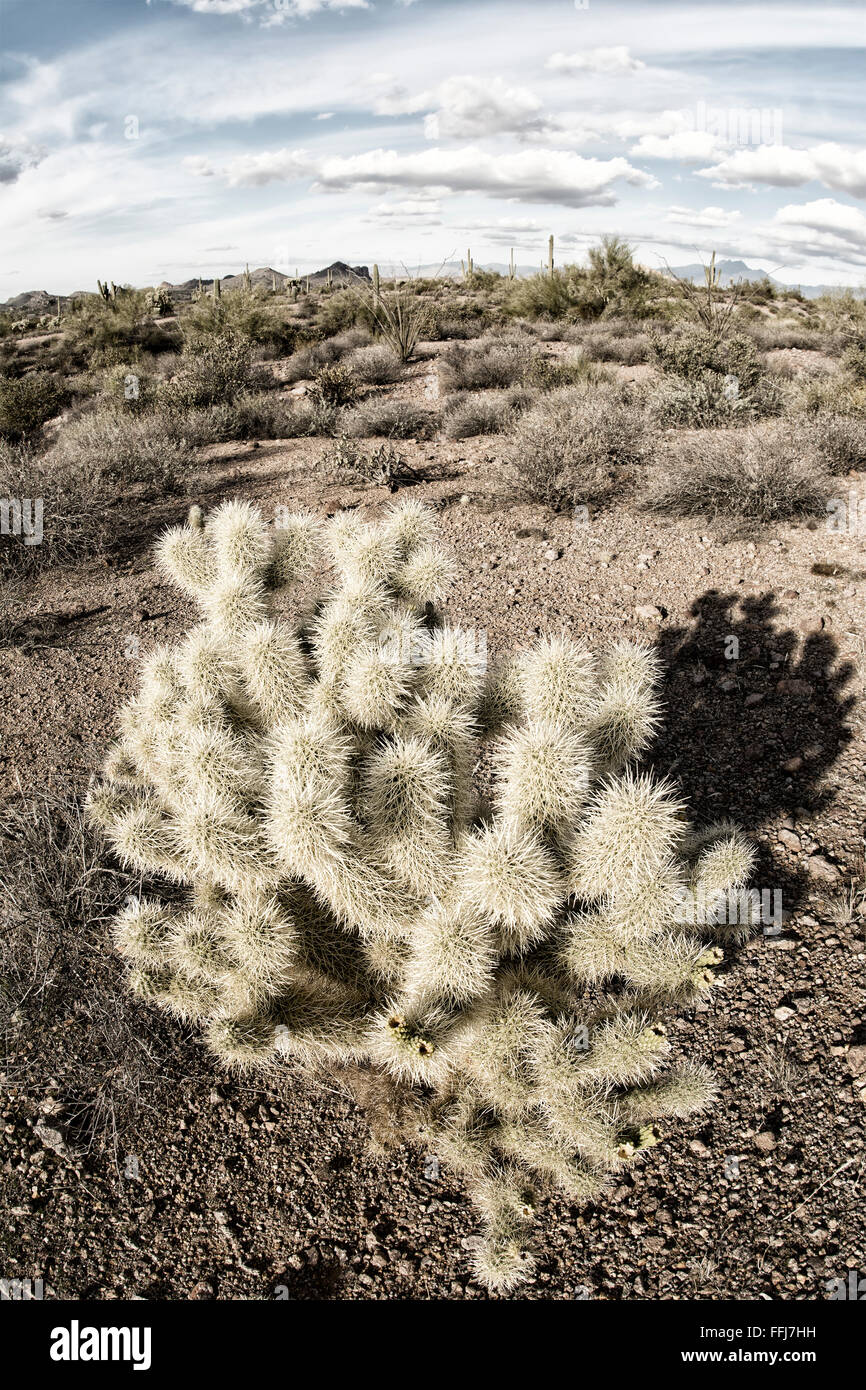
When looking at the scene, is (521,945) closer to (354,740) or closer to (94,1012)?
(354,740)

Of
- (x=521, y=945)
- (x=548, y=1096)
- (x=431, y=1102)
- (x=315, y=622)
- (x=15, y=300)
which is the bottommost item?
(x=431, y=1102)

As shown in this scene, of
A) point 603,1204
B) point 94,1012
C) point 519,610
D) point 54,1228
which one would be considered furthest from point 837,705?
point 54,1228

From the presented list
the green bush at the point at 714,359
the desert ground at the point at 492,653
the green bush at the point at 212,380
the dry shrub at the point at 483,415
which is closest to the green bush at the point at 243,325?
the green bush at the point at 212,380

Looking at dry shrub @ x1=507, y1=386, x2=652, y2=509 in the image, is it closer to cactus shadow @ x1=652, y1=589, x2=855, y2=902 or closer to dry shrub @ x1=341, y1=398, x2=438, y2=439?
dry shrub @ x1=341, y1=398, x2=438, y2=439

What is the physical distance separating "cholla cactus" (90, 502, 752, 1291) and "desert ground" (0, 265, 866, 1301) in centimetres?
29

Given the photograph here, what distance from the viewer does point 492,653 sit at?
18.1ft

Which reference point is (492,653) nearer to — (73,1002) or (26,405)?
(73,1002)

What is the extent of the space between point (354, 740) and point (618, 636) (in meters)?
3.32

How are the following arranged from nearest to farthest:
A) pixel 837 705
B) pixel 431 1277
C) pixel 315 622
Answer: pixel 431 1277
pixel 315 622
pixel 837 705

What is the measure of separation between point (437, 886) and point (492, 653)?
2.95 m

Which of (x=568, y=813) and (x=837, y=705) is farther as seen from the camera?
(x=837, y=705)

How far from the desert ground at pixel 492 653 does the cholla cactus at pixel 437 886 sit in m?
0.29

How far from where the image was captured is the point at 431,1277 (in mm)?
2531

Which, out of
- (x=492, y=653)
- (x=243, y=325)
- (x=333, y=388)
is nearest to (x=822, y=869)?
(x=492, y=653)
